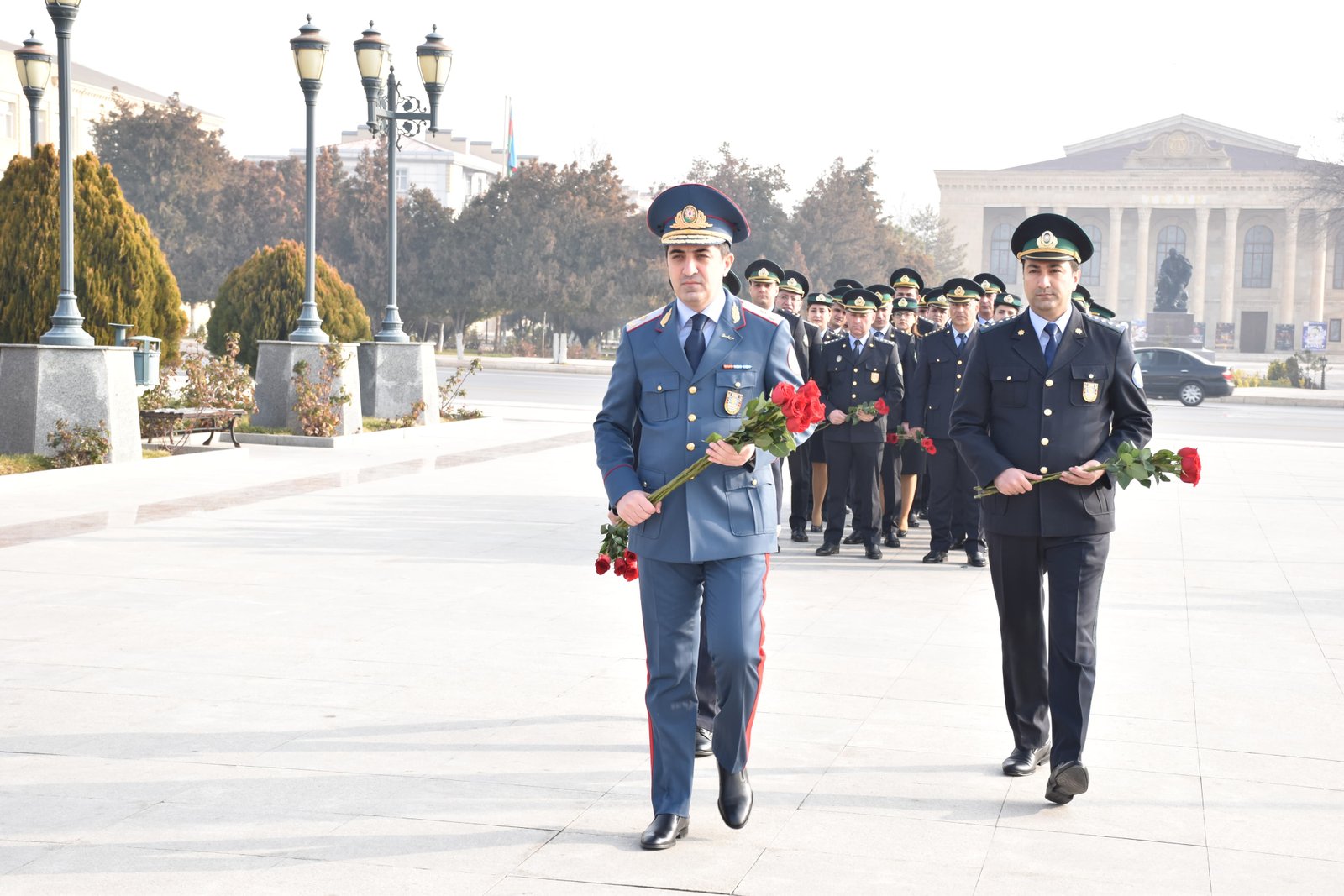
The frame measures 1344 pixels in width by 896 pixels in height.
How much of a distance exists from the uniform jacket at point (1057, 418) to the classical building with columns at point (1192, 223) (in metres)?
87.2

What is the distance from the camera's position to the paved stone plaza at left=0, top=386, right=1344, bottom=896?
4.48m

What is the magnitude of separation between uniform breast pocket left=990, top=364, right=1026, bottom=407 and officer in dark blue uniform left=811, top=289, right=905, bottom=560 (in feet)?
17.4

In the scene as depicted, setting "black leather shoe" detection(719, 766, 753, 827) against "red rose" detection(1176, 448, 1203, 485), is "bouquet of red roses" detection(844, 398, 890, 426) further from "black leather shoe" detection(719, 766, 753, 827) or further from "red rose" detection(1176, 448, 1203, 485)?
"black leather shoe" detection(719, 766, 753, 827)

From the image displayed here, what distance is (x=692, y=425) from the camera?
4.77m

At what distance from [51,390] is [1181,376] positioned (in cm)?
2899

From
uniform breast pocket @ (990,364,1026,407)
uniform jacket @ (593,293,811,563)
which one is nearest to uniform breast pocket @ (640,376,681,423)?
uniform jacket @ (593,293,811,563)

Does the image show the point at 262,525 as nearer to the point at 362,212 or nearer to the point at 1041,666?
the point at 1041,666

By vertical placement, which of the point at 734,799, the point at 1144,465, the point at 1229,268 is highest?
the point at 1229,268

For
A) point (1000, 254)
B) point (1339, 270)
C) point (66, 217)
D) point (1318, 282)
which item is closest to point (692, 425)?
point (66, 217)

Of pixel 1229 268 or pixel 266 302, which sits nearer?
pixel 266 302

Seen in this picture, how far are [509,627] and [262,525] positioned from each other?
4.11 m

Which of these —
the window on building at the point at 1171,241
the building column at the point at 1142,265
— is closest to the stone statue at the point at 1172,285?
the building column at the point at 1142,265

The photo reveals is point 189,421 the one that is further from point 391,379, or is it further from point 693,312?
point 693,312

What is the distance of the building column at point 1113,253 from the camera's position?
9162 centimetres
